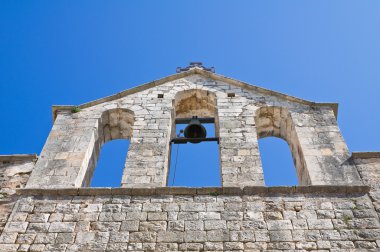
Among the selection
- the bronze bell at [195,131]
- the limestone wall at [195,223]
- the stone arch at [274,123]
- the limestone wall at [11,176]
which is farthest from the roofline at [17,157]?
the stone arch at [274,123]

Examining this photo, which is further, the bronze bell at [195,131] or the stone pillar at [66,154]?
the bronze bell at [195,131]

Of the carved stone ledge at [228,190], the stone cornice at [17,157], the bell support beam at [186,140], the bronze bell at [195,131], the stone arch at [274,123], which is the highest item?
the stone arch at [274,123]

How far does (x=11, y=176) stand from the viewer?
7.39 metres

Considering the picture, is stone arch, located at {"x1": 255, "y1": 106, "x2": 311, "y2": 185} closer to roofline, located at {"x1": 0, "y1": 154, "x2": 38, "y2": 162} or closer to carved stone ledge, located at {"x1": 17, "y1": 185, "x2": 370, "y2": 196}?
carved stone ledge, located at {"x1": 17, "y1": 185, "x2": 370, "y2": 196}

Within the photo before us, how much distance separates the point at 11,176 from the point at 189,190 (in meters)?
2.65

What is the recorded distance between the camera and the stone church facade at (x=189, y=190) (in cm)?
607

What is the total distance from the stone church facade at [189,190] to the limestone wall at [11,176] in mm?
15

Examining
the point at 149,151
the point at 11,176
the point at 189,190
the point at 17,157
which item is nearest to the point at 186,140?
the point at 149,151

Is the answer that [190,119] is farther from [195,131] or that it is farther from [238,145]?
[238,145]

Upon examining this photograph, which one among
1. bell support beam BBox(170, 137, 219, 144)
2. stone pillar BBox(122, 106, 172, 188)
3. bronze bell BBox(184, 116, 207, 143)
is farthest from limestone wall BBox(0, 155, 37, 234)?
bronze bell BBox(184, 116, 207, 143)

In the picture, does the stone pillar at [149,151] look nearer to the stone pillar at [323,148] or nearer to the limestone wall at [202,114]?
the limestone wall at [202,114]

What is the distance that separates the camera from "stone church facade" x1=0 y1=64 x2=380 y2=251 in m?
6.07

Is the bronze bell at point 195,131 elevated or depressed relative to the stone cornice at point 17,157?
elevated

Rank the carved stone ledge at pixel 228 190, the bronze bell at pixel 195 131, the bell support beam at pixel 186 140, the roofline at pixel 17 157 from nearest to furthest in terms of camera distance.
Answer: the carved stone ledge at pixel 228 190 → the roofline at pixel 17 157 → the bell support beam at pixel 186 140 → the bronze bell at pixel 195 131
